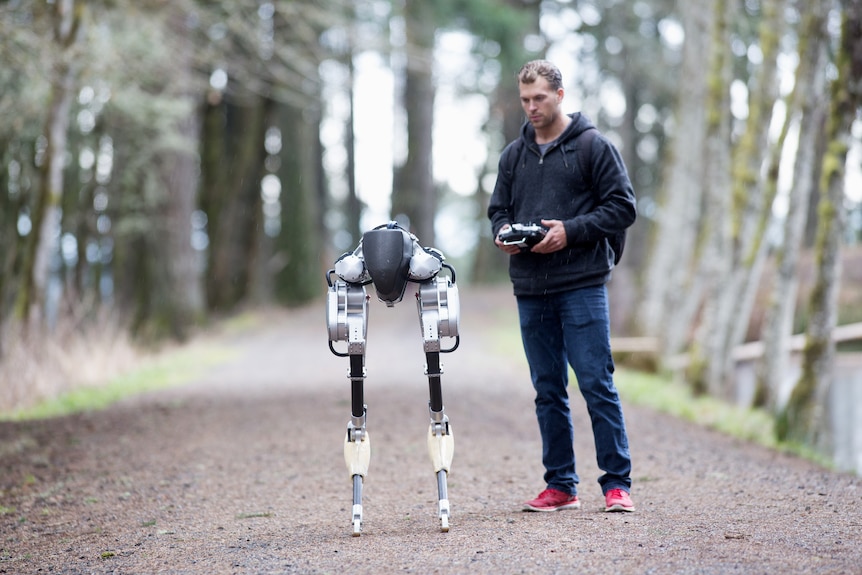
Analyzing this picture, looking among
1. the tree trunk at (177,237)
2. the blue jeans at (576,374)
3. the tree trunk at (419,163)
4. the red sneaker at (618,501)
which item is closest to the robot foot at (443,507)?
the blue jeans at (576,374)

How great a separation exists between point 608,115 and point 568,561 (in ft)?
101

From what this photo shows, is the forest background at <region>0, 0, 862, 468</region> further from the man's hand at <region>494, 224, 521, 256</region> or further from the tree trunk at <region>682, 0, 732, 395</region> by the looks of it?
the man's hand at <region>494, 224, 521, 256</region>

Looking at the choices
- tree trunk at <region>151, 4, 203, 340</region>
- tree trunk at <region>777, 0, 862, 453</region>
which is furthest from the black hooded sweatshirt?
tree trunk at <region>151, 4, 203, 340</region>

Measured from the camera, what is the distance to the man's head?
5.33 m

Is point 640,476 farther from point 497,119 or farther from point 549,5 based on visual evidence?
point 497,119

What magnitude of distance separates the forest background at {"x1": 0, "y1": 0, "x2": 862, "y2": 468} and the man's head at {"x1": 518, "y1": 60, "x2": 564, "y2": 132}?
16.4 feet

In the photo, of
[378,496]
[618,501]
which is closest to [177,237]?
[378,496]

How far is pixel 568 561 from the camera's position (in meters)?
4.34

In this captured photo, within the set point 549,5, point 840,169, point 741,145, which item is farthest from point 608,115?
point 840,169

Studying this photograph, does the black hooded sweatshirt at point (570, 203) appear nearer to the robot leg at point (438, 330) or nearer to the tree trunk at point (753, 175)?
the robot leg at point (438, 330)

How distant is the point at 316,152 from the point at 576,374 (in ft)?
103

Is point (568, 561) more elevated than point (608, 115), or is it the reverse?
point (608, 115)

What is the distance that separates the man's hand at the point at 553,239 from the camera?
5.23 meters

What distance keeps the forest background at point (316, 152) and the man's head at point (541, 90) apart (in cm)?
499
